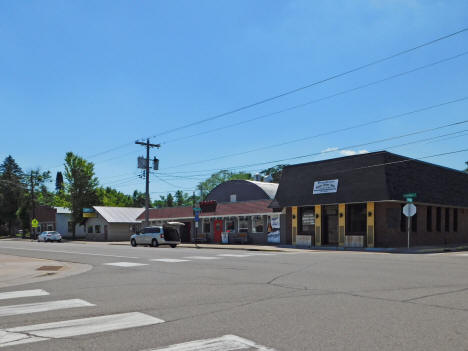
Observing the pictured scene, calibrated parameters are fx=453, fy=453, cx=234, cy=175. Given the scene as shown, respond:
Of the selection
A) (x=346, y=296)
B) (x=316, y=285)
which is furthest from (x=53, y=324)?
(x=316, y=285)

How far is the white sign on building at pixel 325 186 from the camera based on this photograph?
32.2 m

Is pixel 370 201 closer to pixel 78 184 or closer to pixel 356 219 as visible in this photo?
pixel 356 219

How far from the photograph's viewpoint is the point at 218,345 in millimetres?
5297

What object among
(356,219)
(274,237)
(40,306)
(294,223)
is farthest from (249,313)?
(274,237)

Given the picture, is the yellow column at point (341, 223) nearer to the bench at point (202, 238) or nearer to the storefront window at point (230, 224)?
the storefront window at point (230, 224)

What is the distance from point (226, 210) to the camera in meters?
42.1

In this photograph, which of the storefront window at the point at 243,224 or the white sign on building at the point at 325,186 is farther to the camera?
the storefront window at the point at 243,224

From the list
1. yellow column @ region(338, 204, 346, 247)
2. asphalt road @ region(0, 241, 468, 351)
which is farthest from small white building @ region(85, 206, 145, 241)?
asphalt road @ region(0, 241, 468, 351)

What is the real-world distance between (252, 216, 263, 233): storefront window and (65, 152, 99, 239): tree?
31746 millimetres

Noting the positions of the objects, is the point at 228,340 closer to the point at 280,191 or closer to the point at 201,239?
the point at 280,191

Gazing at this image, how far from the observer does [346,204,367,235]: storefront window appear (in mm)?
31359

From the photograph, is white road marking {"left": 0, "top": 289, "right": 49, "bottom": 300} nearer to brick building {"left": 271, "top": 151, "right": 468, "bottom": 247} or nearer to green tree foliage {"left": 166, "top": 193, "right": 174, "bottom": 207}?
brick building {"left": 271, "top": 151, "right": 468, "bottom": 247}

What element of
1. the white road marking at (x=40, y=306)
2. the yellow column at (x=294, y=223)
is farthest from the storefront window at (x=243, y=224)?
the white road marking at (x=40, y=306)

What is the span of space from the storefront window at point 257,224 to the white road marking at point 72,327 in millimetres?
32204
